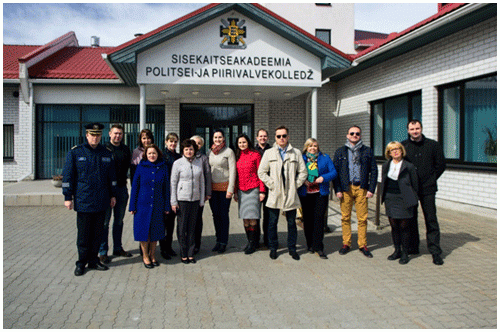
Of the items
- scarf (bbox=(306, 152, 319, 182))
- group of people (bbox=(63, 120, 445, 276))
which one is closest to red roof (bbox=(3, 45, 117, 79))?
group of people (bbox=(63, 120, 445, 276))

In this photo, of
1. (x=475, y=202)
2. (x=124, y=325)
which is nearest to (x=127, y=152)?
(x=124, y=325)

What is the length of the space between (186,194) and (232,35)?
16.7 feet

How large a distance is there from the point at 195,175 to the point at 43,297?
2228mm

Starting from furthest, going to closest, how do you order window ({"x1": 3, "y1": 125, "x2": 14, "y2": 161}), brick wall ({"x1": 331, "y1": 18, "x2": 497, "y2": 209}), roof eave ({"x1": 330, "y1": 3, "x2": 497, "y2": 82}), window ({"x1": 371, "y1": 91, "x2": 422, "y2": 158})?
window ({"x1": 3, "y1": 125, "x2": 14, "y2": 161}), window ({"x1": 371, "y1": 91, "x2": 422, "y2": 158}), brick wall ({"x1": 331, "y1": 18, "x2": 497, "y2": 209}), roof eave ({"x1": 330, "y1": 3, "x2": 497, "y2": 82})

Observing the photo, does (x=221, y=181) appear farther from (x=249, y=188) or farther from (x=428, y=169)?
(x=428, y=169)

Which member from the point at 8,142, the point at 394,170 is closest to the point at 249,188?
the point at 394,170

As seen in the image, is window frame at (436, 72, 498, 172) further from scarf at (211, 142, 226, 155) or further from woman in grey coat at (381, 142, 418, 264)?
scarf at (211, 142, 226, 155)

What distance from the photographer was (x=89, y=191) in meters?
4.98

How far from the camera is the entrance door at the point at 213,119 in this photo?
1418 centimetres

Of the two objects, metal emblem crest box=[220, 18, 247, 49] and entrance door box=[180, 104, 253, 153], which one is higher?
metal emblem crest box=[220, 18, 247, 49]

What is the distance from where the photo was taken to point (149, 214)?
209 inches

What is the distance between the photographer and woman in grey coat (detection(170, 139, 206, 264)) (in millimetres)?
5461

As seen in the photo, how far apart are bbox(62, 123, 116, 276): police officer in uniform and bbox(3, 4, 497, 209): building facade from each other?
4.27m

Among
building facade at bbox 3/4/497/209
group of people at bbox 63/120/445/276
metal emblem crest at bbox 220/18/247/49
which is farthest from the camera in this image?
metal emblem crest at bbox 220/18/247/49
